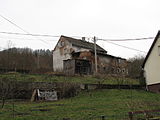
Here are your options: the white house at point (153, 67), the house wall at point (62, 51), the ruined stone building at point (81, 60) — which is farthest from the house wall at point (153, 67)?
the house wall at point (62, 51)

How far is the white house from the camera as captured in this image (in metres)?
24.0

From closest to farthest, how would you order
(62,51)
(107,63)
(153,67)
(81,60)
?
(153,67)
(81,60)
(107,63)
(62,51)

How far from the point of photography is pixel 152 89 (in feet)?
80.3

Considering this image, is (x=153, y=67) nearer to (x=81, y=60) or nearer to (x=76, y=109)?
(x=81, y=60)

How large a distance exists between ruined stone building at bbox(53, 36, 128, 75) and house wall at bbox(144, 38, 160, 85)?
9945 mm

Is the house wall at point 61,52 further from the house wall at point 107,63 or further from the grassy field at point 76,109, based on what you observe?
the grassy field at point 76,109

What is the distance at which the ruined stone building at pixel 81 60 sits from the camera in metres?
35.9

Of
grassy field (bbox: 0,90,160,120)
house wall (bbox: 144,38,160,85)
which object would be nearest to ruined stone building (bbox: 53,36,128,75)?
house wall (bbox: 144,38,160,85)

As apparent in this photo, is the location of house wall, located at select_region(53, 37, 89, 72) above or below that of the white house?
above

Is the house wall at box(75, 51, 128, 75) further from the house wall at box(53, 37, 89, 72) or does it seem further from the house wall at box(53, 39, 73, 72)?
the house wall at box(53, 39, 73, 72)

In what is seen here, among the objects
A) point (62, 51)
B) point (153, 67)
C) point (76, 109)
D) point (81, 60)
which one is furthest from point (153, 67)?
point (62, 51)

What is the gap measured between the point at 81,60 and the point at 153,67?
14250 millimetres

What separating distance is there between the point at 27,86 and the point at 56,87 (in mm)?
2567

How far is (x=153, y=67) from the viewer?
24766 millimetres
